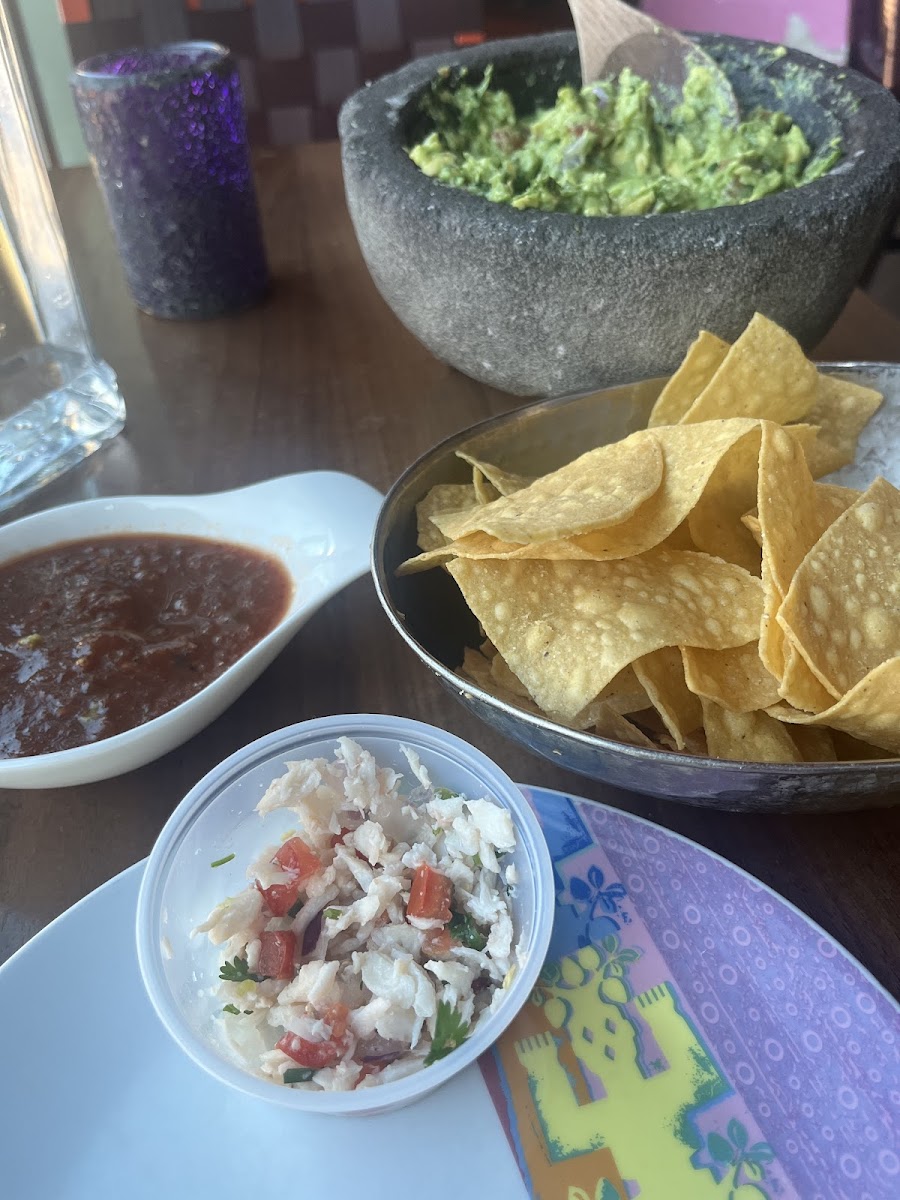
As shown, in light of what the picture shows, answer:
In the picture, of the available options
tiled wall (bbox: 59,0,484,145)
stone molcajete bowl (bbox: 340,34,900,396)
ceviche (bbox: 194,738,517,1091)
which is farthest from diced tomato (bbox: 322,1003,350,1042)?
tiled wall (bbox: 59,0,484,145)

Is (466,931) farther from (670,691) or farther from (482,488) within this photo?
(482,488)

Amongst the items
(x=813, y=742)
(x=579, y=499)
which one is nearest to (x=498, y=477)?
(x=579, y=499)

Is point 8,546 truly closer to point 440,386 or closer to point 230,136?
point 440,386

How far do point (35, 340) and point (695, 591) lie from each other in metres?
0.88

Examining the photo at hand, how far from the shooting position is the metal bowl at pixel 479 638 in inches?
21.2

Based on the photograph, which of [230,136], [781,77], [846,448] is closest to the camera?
[846,448]

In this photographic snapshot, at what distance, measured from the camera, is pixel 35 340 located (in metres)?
1.13

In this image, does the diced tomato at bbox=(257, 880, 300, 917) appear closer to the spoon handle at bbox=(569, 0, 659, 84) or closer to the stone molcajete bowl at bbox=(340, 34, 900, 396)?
the stone molcajete bowl at bbox=(340, 34, 900, 396)

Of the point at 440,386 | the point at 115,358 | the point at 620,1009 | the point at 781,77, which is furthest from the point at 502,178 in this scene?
the point at 620,1009

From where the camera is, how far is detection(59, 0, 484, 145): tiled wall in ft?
8.62

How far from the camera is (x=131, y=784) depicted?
2.34 ft

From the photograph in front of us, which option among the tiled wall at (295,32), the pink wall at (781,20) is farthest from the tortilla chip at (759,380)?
the tiled wall at (295,32)

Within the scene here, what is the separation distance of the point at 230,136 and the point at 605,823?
108 cm

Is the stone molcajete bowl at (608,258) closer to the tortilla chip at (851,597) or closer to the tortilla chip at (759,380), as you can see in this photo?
the tortilla chip at (759,380)
